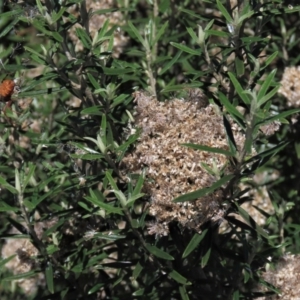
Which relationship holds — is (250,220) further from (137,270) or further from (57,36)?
(57,36)

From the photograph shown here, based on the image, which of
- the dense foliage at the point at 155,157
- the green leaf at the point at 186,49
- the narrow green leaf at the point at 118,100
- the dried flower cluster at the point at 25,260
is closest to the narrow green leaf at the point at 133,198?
the dense foliage at the point at 155,157

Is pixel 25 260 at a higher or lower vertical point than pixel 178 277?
lower

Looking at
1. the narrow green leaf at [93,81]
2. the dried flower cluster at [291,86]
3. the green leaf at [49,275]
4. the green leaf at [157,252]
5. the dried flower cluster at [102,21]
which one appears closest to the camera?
the green leaf at [157,252]

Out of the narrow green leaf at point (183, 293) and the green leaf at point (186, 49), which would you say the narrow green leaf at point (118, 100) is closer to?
the green leaf at point (186, 49)

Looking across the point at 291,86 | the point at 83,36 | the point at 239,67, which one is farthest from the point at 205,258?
the point at 291,86

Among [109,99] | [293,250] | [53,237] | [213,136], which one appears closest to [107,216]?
[53,237]

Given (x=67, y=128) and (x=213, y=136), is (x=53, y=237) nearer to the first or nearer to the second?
(x=67, y=128)
